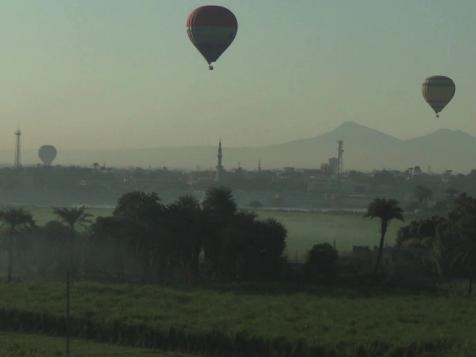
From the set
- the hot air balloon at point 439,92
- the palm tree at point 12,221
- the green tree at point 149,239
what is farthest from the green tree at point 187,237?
the hot air balloon at point 439,92

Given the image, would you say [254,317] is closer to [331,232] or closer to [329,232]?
[329,232]

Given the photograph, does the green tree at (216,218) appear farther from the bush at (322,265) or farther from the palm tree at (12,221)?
the palm tree at (12,221)

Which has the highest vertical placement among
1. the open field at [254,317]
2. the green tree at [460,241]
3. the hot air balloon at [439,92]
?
the hot air balloon at [439,92]

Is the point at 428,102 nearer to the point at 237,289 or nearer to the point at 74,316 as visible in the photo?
the point at 237,289

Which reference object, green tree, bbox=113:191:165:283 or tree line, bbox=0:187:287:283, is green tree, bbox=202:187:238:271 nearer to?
tree line, bbox=0:187:287:283

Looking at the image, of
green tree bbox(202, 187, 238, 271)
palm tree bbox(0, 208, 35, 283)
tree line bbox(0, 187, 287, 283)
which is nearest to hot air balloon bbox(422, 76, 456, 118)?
green tree bbox(202, 187, 238, 271)

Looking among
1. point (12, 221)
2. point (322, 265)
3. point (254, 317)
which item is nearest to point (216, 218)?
point (322, 265)
